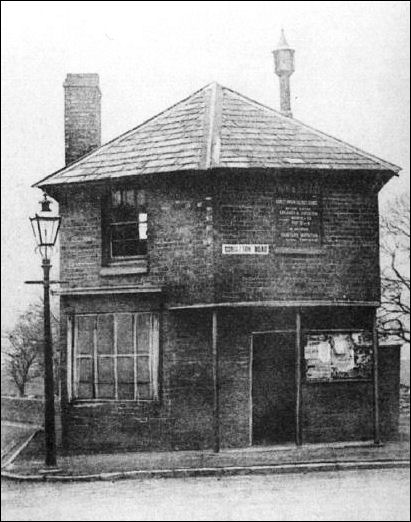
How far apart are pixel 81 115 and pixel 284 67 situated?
6244 mm

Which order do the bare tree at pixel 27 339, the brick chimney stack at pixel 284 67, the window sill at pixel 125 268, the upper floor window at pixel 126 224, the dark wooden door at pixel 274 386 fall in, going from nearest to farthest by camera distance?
the dark wooden door at pixel 274 386
the window sill at pixel 125 268
the upper floor window at pixel 126 224
the bare tree at pixel 27 339
the brick chimney stack at pixel 284 67

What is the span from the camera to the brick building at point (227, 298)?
15234 millimetres

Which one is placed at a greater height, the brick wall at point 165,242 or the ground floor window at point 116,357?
the brick wall at point 165,242

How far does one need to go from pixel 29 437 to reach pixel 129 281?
4.63 m

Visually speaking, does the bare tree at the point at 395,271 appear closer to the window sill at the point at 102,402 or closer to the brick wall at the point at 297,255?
the brick wall at the point at 297,255

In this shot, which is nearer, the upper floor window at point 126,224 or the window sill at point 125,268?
the window sill at point 125,268

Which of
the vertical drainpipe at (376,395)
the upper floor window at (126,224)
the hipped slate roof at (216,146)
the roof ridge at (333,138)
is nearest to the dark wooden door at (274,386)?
the vertical drainpipe at (376,395)

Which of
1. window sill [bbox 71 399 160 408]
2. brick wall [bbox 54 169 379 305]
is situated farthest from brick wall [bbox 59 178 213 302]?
window sill [bbox 71 399 160 408]

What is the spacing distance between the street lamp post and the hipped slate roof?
2.65m

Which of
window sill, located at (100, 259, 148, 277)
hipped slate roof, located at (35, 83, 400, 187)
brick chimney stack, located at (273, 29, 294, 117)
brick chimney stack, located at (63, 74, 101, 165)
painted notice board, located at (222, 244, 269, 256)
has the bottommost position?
window sill, located at (100, 259, 148, 277)

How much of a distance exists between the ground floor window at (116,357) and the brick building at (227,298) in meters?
0.03

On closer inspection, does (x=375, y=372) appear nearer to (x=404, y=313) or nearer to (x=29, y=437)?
(x=404, y=313)

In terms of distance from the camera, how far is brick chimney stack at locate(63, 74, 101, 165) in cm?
1814

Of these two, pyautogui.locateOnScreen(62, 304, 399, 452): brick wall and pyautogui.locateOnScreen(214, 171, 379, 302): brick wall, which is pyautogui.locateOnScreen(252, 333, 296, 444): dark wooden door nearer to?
pyautogui.locateOnScreen(62, 304, 399, 452): brick wall
